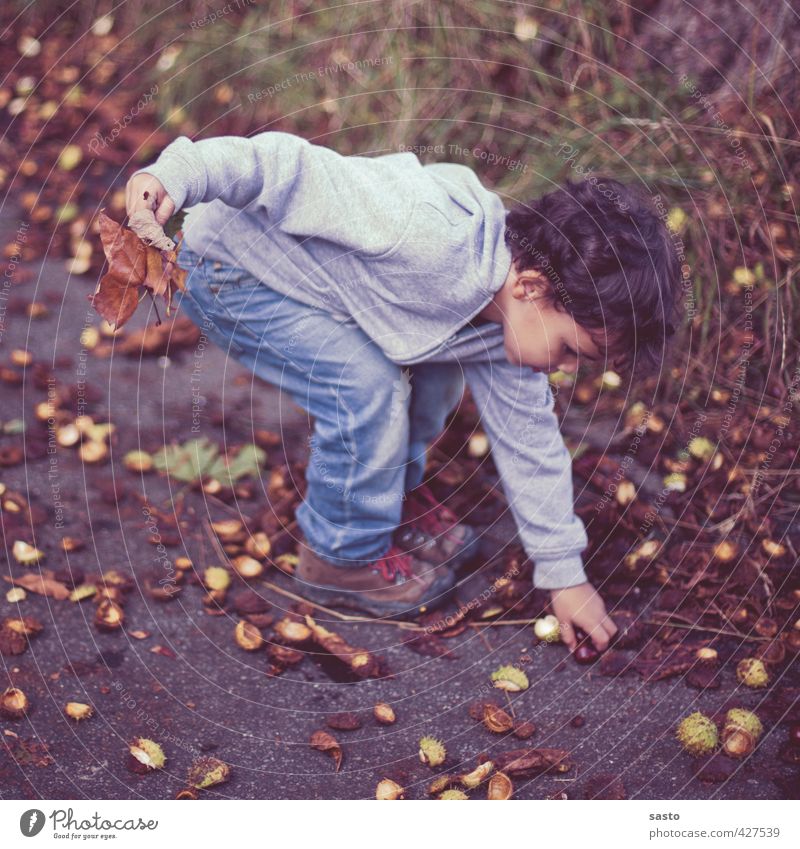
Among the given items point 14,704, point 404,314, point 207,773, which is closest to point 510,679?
point 207,773

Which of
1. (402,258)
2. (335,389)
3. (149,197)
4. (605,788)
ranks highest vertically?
(149,197)

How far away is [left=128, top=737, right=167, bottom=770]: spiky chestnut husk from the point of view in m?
1.49

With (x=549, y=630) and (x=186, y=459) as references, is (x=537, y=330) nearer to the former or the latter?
(x=549, y=630)

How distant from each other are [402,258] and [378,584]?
681mm

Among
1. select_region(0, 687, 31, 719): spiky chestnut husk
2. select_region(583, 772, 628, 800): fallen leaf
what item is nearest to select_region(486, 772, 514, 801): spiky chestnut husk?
select_region(583, 772, 628, 800): fallen leaf

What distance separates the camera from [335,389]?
1.70 metres

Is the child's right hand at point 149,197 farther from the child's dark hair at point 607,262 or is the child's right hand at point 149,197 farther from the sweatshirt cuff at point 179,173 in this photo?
the child's dark hair at point 607,262

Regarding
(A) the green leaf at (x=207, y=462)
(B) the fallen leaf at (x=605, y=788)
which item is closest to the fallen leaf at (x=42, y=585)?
(A) the green leaf at (x=207, y=462)

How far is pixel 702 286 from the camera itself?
2.13m

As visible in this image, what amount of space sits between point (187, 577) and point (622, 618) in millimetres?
890

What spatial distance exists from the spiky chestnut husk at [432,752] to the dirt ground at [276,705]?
1 cm

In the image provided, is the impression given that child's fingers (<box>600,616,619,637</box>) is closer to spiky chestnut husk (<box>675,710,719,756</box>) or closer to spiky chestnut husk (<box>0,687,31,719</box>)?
spiky chestnut husk (<box>675,710,719,756</box>)

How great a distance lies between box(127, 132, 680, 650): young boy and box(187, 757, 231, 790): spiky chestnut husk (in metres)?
0.42
